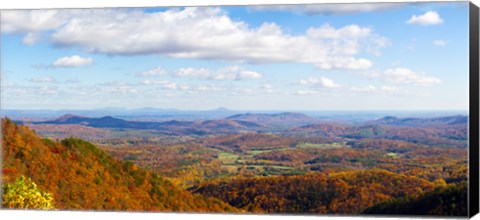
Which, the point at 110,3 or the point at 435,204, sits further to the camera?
the point at 110,3

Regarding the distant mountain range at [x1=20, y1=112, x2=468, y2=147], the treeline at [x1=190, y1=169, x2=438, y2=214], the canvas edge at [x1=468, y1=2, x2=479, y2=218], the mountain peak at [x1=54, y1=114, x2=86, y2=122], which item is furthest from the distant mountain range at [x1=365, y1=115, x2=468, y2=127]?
the mountain peak at [x1=54, y1=114, x2=86, y2=122]

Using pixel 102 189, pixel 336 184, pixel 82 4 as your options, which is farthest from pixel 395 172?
pixel 82 4

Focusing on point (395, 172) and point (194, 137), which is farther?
point (194, 137)

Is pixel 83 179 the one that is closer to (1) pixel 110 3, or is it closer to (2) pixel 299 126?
(1) pixel 110 3

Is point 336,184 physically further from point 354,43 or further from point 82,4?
point 82,4

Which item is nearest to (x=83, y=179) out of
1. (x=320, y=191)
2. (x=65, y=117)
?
(x=65, y=117)

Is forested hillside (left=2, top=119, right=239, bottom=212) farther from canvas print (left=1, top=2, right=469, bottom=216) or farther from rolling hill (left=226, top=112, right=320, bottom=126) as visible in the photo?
rolling hill (left=226, top=112, right=320, bottom=126)
